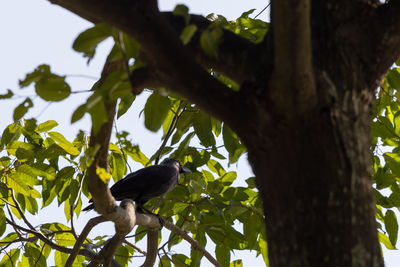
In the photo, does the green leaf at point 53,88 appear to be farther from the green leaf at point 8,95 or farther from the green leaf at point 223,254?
the green leaf at point 223,254

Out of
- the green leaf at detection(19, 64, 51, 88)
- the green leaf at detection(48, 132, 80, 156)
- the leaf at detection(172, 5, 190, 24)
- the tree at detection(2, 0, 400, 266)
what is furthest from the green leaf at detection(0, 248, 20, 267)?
the leaf at detection(172, 5, 190, 24)

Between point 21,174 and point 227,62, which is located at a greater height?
point 21,174

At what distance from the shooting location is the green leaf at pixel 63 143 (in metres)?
3.42

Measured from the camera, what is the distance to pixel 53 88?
66.2 inches

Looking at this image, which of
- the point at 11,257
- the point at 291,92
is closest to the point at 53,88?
the point at 291,92

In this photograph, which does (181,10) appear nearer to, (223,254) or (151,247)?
(223,254)

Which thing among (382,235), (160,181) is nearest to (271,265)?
(382,235)

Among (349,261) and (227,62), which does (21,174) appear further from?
(349,261)

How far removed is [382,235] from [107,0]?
8.31ft

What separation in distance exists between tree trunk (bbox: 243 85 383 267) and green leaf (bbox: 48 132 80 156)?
78.6 inches

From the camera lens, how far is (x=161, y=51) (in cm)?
165

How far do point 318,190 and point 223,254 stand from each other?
223 cm

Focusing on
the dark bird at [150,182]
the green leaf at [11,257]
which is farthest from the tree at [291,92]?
the dark bird at [150,182]

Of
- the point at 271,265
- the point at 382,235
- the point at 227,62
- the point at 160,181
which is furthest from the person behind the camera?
the point at 160,181
